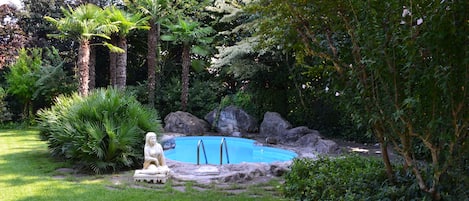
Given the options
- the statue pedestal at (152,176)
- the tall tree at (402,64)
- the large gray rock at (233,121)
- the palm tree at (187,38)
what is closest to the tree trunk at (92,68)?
the palm tree at (187,38)

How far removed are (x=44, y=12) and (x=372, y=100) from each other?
619 inches

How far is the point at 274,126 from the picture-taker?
11828 millimetres

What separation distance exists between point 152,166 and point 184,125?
664 centimetres

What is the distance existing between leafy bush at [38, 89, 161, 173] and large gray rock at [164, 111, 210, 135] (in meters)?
4.98

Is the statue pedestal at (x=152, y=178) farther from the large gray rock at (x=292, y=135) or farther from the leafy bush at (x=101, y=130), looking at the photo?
the large gray rock at (x=292, y=135)

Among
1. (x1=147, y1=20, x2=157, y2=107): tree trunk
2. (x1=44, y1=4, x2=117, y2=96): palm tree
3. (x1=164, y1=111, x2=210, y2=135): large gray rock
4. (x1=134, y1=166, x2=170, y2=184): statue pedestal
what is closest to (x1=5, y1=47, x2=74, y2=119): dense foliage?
(x1=147, y1=20, x2=157, y2=107): tree trunk

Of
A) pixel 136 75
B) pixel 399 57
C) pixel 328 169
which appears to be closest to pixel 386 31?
pixel 399 57

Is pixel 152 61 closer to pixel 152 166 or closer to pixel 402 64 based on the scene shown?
pixel 152 166

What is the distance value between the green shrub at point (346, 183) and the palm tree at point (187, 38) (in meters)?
9.22

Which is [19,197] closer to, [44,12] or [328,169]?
[328,169]

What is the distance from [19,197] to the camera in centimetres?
467

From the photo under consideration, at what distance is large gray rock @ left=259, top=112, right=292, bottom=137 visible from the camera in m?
11.5

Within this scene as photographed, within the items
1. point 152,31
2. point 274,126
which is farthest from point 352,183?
point 152,31

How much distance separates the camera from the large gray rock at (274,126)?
11516mm
